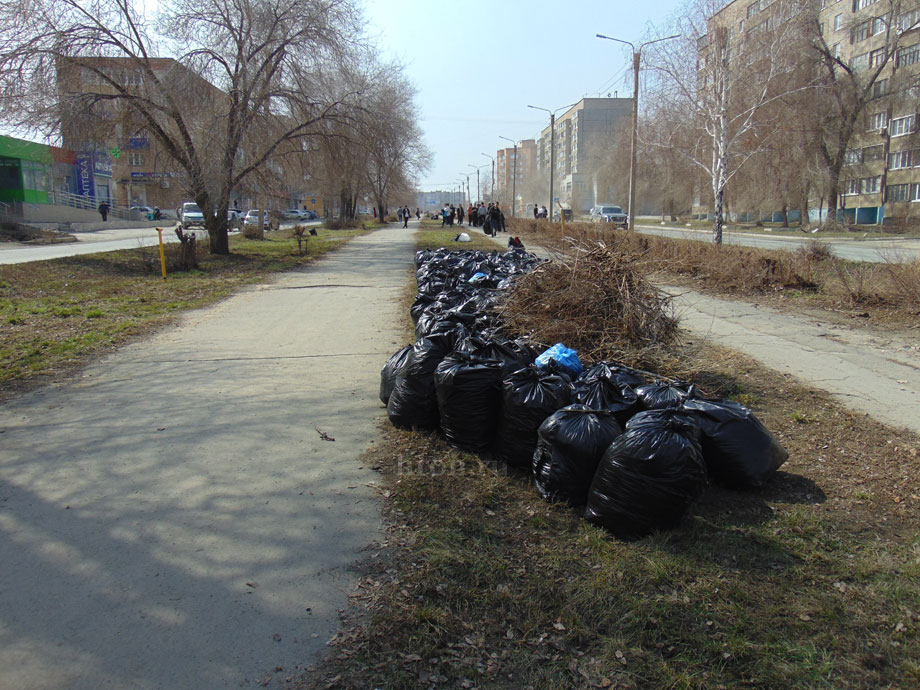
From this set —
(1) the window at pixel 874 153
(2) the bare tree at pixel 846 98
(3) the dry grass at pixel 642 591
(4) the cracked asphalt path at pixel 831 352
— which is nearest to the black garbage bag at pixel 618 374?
(3) the dry grass at pixel 642 591

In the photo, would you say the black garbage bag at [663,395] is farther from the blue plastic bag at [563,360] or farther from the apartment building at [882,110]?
the apartment building at [882,110]

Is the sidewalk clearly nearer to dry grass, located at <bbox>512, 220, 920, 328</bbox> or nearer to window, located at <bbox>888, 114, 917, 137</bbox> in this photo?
dry grass, located at <bbox>512, 220, 920, 328</bbox>

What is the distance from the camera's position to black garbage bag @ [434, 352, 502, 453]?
4406mm

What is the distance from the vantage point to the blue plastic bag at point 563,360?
17.1ft

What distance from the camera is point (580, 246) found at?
744 centimetres

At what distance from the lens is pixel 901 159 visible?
47875mm

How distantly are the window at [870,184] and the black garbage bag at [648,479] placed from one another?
54538mm

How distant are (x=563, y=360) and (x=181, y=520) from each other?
3.10 meters

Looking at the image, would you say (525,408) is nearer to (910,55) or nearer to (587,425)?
(587,425)

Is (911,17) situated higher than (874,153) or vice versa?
(911,17)

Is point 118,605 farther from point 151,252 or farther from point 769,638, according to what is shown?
point 151,252

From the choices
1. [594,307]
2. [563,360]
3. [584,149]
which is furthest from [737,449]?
[584,149]

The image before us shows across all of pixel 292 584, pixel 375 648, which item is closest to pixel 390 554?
pixel 292 584

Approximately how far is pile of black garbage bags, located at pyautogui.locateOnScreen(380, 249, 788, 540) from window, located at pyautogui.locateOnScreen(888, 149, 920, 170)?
53.1 metres
